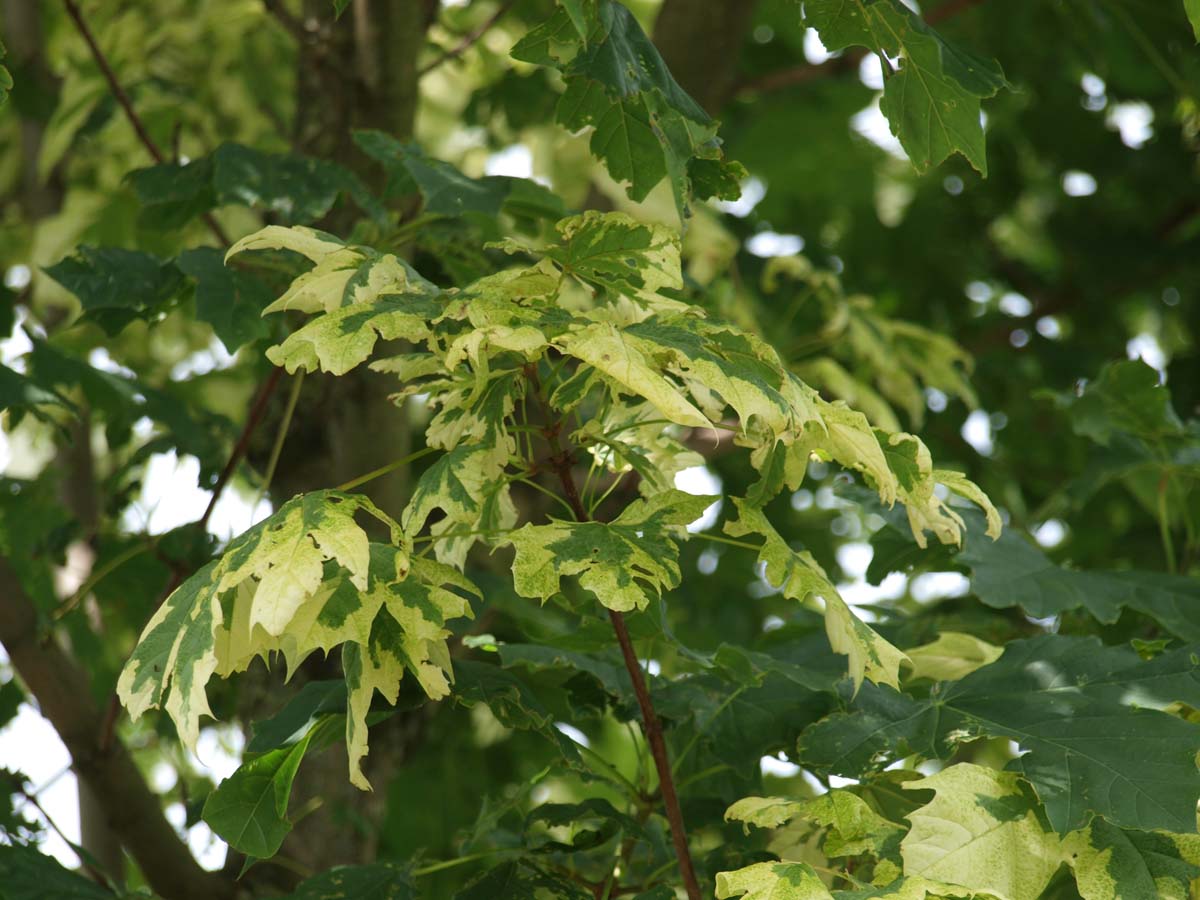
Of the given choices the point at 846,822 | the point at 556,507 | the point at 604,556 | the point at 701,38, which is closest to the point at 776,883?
the point at 846,822

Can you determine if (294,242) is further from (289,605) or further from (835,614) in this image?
(835,614)

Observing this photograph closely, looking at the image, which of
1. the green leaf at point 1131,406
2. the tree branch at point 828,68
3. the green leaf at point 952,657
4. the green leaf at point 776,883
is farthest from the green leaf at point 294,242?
the tree branch at point 828,68

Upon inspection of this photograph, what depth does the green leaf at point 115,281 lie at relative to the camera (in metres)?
1.49

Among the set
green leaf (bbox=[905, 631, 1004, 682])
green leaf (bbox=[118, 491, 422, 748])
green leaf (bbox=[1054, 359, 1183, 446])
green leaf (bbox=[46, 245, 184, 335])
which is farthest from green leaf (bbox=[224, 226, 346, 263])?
green leaf (bbox=[1054, 359, 1183, 446])

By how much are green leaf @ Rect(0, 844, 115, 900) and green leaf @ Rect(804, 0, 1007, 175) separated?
1.06 m

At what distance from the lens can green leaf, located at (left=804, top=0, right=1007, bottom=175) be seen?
1.22 meters

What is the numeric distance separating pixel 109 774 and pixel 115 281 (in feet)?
1.94

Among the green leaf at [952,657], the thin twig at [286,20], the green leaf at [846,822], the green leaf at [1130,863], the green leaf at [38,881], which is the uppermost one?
the thin twig at [286,20]

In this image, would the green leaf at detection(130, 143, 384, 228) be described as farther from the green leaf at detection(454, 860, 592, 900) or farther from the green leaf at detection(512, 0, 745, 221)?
the green leaf at detection(454, 860, 592, 900)

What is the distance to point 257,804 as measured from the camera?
3.54 ft

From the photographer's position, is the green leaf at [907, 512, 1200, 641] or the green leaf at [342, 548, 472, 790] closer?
the green leaf at [342, 548, 472, 790]

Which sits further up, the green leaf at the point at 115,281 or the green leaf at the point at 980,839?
the green leaf at the point at 115,281

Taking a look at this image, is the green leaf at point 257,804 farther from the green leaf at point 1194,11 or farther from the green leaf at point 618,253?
the green leaf at point 1194,11

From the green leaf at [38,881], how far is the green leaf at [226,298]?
1.79 ft
